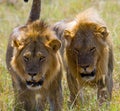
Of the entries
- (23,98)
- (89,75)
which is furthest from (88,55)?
(23,98)

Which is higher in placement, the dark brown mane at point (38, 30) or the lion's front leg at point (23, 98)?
the dark brown mane at point (38, 30)

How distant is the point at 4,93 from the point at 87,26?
1.08 meters

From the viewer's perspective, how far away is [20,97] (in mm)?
6172

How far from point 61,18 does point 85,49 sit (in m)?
4.10

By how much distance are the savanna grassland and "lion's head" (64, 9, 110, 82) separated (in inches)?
13.6

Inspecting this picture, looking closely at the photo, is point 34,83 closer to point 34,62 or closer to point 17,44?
point 34,62

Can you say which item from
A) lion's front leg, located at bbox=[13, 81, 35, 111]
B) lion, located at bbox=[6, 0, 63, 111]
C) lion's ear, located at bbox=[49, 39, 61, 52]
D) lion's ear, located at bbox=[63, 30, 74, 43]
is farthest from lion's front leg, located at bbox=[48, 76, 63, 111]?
lion's ear, located at bbox=[63, 30, 74, 43]

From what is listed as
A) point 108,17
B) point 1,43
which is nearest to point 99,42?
point 1,43

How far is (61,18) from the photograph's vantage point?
400 inches

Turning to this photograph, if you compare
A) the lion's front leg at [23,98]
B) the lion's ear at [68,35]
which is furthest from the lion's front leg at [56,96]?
the lion's ear at [68,35]

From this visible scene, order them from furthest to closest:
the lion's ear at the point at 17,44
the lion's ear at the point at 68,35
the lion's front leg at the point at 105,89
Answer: the lion's front leg at the point at 105,89
the lion's ear at the point at 68,35
the lion's ear at the point at 17,44

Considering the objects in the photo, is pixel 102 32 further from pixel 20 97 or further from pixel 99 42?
pixel 20 97

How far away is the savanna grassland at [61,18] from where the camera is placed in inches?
253

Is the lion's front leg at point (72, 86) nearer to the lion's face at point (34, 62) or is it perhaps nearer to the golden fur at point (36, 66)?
the golden fur at point (36, 66)
